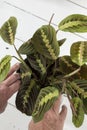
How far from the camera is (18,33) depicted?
5.40ft

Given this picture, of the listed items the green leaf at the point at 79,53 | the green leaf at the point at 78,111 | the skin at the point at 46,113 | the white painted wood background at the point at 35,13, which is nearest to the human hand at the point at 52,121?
the skin at the point at 46,113

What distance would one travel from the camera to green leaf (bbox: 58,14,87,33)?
3.00ft

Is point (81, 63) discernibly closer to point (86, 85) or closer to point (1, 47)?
point (86, 85)

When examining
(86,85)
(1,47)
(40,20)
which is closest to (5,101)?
(86,85)

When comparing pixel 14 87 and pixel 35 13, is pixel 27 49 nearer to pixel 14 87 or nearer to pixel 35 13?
pixel 14 87

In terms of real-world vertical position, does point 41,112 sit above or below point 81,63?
below

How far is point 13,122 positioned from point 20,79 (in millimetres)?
326

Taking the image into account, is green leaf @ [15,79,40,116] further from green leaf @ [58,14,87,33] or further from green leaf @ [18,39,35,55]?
green leaf @ [58,14,87,33]

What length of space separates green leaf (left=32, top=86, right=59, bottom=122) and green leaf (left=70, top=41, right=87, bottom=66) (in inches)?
4.4

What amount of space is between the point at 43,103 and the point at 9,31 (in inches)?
10.5

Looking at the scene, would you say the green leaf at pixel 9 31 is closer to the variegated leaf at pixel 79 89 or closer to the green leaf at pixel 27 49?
the green leaf at pixel 27 49

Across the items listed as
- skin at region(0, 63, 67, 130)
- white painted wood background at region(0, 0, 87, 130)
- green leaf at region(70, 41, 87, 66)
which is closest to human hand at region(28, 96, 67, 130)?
skin at region(0, 63, 67, 130)

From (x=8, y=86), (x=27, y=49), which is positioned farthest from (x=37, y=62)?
(x=8, y=86)

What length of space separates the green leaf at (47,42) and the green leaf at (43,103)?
114 millimetres
